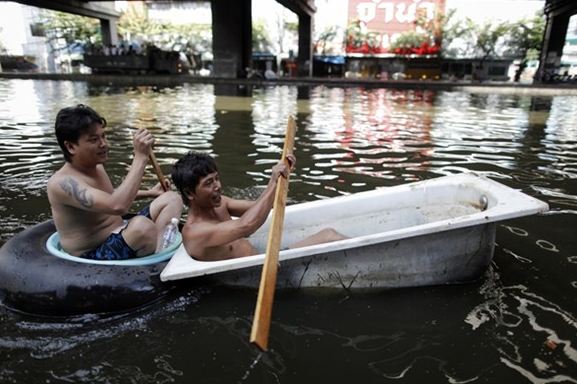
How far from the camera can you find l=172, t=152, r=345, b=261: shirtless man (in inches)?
118

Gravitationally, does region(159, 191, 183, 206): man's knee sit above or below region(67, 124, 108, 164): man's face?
below

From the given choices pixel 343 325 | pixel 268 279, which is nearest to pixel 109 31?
pixel 343 325

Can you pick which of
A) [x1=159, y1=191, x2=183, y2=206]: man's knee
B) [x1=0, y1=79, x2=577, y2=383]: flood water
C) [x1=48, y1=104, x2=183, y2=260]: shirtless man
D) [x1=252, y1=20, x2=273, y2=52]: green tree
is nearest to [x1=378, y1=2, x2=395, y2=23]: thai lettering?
[x1=252, y1=20, x2=273, y2=52]: green tree

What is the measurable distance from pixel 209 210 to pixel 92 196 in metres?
0.74

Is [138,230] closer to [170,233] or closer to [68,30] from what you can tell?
[170,233]

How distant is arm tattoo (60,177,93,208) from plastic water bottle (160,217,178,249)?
78 cm

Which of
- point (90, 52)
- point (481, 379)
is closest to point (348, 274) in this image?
point (481, 379)

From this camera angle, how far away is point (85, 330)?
118 inches

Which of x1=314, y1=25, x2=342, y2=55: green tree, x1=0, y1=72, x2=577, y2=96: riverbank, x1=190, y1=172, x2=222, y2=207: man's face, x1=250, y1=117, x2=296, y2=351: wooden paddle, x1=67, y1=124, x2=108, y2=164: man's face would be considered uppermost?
x1=314, y1=25, x2=342, y2=55: green tree

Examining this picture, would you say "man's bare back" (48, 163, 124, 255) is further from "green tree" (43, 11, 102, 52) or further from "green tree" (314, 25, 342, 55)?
"green tree" (43, 11, 102, 52)

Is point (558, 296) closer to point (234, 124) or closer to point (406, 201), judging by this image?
point (406, 201)

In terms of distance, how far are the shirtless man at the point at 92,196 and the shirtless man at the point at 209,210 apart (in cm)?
28

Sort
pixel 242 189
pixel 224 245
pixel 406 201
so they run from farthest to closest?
pixel 242 189 → pixel 406 201 → pixel 224 245

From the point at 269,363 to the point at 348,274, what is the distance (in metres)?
0.92
